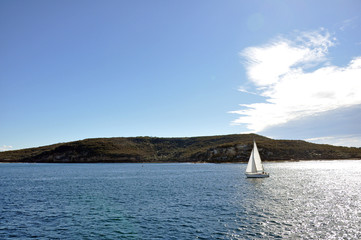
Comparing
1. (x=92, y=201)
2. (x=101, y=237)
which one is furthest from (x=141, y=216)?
(x=92, y=201)

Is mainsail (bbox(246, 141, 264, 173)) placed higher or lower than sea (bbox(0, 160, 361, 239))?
higher

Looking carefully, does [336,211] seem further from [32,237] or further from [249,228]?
[32,237]

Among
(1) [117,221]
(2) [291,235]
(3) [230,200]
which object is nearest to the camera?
(2) [291,235]

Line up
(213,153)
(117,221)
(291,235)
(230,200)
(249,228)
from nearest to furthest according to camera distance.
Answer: (291,235) → (249,228) → (117,221) → (230,200) → (213,153)

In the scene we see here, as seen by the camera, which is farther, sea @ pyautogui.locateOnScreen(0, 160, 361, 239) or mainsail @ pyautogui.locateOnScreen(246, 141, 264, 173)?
mainsail @ pyautogui.locateOnScreen(246, 141, 264, 173)

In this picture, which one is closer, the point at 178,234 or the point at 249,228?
the point at 178,234

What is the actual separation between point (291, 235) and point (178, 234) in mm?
11153

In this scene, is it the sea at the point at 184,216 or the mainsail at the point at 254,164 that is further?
the mainsail at the point at 254,164

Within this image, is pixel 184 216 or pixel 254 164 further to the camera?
pixel 254 164

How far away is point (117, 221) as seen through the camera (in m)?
31.0

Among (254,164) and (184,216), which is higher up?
(254,164)

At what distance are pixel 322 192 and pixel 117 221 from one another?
43.0 meters

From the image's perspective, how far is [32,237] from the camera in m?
25.1

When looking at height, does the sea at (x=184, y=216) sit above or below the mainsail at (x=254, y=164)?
below
